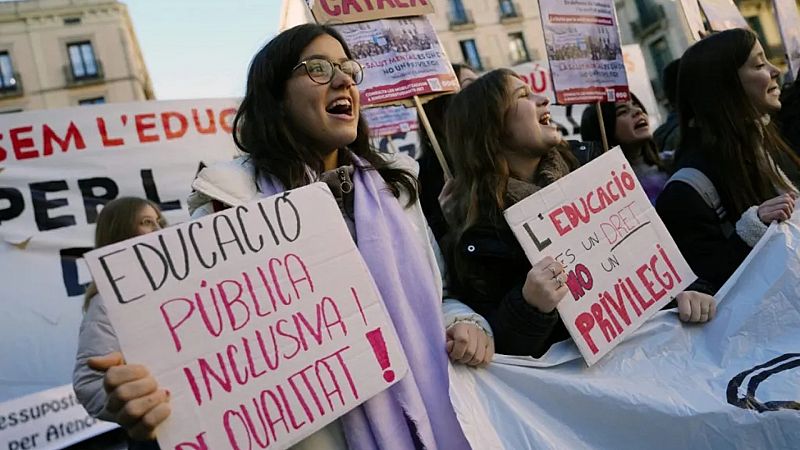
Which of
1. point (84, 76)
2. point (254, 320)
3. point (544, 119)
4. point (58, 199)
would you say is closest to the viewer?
point (254, 320)

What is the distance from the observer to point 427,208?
258cm

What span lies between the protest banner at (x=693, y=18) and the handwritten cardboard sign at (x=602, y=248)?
8.06 feet

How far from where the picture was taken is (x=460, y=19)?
A: 27.2 meters

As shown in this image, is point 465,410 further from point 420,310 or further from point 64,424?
point 64,424

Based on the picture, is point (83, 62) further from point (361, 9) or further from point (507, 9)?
point (361, 9)

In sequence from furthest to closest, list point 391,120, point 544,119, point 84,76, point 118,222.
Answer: point 84,76
point 391,120
point 118,222
point 544,119

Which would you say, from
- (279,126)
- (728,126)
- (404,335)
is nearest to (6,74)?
(279,126)

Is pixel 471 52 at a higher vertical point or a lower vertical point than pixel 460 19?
lower

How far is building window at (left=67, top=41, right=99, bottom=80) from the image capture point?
79.0 feet

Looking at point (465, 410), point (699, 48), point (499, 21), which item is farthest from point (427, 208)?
point (499, 21)

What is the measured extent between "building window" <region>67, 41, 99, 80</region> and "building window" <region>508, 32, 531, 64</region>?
57.1 feet

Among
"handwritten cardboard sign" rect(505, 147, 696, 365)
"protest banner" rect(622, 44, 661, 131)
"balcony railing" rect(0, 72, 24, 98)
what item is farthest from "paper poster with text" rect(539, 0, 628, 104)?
"balcony railing" rect(0, 72, 24, 98)

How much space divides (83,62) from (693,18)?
2553 cm

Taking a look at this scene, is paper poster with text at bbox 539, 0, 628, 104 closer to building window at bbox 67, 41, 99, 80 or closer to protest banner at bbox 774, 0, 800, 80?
protest banner at bbox 774, 0, 800, 80
